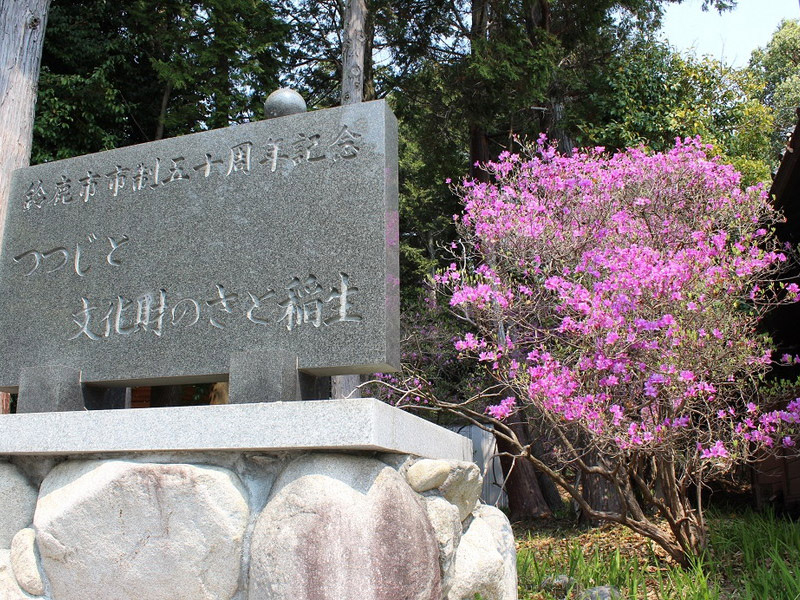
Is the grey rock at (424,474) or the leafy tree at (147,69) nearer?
the grey rock at (424,474)

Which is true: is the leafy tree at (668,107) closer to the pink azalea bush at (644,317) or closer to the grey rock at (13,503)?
the pink azalea bush at (644,317)

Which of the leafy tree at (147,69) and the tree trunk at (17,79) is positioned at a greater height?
the leafy tree at (147,69)

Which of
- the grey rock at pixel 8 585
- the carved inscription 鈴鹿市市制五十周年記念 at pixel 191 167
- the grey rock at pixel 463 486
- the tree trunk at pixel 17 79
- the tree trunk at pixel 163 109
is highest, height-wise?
the tree trunk at pixel 163 109

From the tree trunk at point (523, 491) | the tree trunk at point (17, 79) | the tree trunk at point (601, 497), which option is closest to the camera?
the tree trunk at point (17, 79)

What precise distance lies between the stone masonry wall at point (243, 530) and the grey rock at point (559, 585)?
4.81ft

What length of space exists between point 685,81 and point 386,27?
423 centimetres

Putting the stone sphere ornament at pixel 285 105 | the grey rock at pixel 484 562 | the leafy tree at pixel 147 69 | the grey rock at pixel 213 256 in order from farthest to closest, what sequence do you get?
the leafy tree at pixel 147 69
the stone sphere ornament at pixel 285 105
the grey rock at pixel 213 256
the grey rock at pixel 484 562

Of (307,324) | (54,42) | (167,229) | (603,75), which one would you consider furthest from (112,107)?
(307,324)

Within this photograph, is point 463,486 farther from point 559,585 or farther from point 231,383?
point 559,585

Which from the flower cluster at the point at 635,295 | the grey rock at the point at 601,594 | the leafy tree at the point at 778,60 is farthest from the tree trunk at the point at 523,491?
the leafy tree at the point at 778,60

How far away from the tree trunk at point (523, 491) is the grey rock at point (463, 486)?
5812 mm

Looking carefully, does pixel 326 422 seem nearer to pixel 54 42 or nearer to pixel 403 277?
pixel 54 42

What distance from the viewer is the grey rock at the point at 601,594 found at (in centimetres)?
317

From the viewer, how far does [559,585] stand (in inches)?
139
